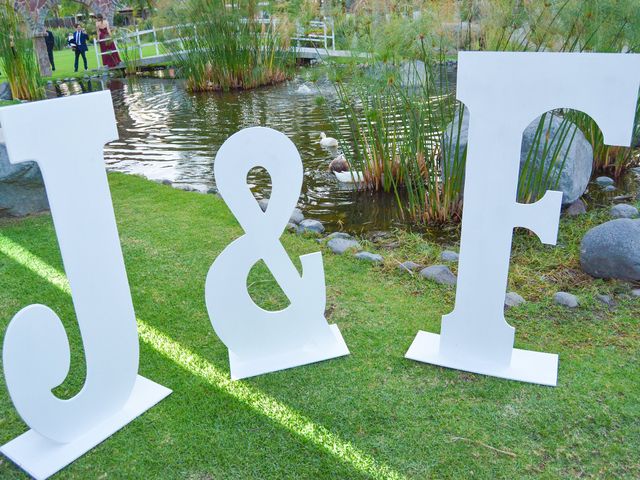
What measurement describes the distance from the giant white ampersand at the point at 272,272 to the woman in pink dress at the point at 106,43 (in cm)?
1250

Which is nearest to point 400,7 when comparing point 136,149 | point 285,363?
point 285,363

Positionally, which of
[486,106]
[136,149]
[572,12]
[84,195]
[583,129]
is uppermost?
[572,12]

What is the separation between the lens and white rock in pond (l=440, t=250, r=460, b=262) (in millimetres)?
3070

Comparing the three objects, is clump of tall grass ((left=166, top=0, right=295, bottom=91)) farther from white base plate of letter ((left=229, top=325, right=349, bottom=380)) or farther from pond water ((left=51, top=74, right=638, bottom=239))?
white base plate of letter ((left=229, top=325, right=349, bottom=380))

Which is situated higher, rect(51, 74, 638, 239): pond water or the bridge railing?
the bridge railing

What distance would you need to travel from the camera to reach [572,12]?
2.92 metres

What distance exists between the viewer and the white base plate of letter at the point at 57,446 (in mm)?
1725

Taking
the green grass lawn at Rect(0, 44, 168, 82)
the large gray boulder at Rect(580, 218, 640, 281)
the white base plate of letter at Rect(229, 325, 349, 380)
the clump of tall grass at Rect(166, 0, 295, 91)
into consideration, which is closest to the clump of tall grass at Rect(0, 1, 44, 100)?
the clump of tall grass at Rect(166, 0, 295, 91)

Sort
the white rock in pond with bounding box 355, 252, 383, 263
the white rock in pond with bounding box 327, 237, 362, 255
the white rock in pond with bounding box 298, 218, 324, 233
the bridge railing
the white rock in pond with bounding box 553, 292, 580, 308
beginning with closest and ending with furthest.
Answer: the white rock in pond with bounding box 553, 292, 580, 308, the white rock in pond with bounding box 355, 252, 383, 263, the white rock in pond with bounding box 327, 237, 362, 255, the white rock in pond with bounding box 298, 218, 324, 233, the bridge railing

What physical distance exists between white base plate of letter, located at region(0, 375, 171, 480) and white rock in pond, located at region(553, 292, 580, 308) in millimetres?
1778

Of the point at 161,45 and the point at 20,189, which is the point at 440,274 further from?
the point at 161,45

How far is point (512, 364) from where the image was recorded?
6.93ft

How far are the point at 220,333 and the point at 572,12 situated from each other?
2.43 metres

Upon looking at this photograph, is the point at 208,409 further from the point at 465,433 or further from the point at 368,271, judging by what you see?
the point at 368,271
